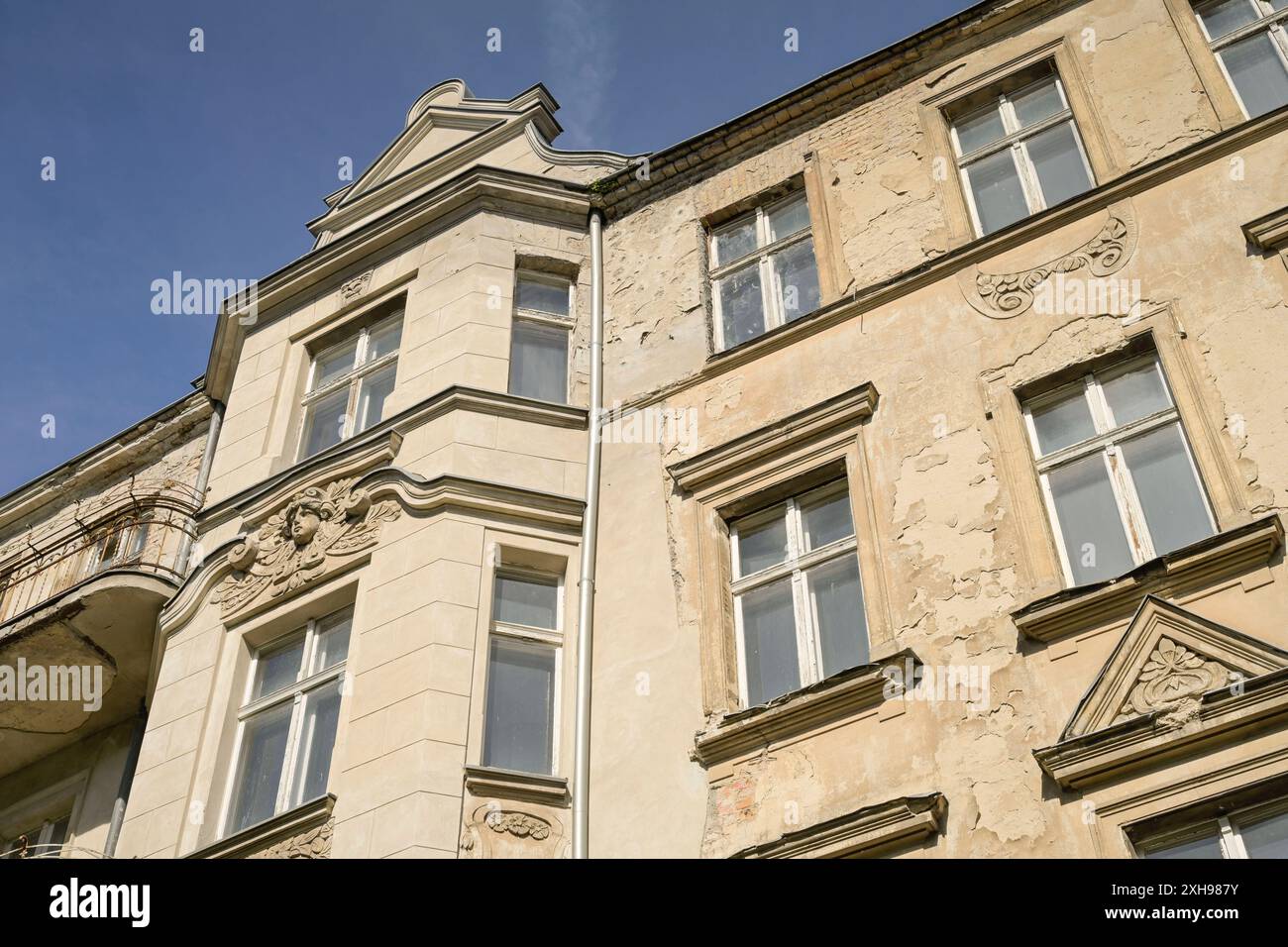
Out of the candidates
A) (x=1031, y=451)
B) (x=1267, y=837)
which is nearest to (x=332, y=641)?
(x=1031, y=451)

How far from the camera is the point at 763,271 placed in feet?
39.2

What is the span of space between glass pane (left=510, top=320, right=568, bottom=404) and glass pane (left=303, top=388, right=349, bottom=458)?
165cm

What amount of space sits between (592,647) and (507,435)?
217cm

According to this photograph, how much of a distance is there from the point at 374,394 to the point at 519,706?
153 inches

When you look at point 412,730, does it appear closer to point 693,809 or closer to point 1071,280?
point 693,809

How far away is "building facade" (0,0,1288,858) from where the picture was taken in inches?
306

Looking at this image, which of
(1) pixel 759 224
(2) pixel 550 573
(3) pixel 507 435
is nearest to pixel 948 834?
(2) pixel 550 573

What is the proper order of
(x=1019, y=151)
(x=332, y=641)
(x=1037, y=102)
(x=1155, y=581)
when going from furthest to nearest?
(x=1037, y=102) → (x=1019, y=151) → (x=332, y=641) → (x=1155, y=581)

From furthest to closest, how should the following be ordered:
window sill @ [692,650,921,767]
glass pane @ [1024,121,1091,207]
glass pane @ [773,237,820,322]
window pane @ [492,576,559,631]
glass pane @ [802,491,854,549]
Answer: glass pane @ [773,237,820,322]
glass pane @ [1024,121,1091,207]
window pane @ [492,576,559,631]
glass pane @ [802,491,854,549]
window sill @ [692,650,921,767]

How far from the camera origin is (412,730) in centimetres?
914

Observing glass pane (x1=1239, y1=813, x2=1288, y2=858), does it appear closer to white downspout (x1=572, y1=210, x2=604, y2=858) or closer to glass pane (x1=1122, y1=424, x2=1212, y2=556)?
glass pane (x1=1122, y1=424, x2=1212, y2=556)

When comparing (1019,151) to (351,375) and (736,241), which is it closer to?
(736,241)

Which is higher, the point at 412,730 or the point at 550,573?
the point at 550,573

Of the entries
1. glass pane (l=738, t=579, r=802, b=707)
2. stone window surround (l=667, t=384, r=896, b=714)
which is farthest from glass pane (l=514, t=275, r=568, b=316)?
glass pane (l=738, t=579, r=802, b=707)
